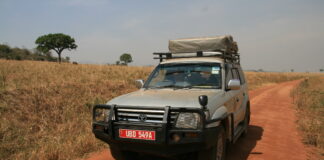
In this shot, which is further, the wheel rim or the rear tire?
the wheel rim

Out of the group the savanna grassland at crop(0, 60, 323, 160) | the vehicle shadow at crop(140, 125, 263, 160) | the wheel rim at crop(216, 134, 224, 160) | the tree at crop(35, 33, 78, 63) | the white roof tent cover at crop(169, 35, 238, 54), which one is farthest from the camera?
the tree at crop(35, 33, 78, 63)

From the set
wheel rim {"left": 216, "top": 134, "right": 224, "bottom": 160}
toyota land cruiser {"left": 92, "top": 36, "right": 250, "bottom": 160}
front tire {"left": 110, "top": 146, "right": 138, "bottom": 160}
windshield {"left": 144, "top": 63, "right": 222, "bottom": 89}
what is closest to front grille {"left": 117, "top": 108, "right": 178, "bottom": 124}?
toyota land cruiser {"left": 92, "top": 36, "right": 250, "bottom": 160}

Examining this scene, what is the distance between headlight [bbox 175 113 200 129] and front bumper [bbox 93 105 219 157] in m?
0.10

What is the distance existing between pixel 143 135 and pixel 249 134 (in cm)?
443

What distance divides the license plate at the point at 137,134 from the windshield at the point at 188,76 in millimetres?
1562

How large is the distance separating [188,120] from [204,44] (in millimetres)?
3112

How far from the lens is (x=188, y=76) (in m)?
5.13

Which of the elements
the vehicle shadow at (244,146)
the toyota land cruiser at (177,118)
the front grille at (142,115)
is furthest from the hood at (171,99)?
the vehicle shadow at (244,146)

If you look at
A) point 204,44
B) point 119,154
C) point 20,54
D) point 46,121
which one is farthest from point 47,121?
point 20,54

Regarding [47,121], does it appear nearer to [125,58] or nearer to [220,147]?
[220,147]

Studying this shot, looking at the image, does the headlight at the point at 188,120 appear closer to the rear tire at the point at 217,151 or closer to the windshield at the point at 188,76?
the rear tire at the point at 217,151

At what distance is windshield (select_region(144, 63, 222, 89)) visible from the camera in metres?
4.94

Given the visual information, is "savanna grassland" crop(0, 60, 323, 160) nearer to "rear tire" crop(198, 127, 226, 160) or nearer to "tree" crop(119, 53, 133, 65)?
"rear tire" crop(198, 127, 226, 160)

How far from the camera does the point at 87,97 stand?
1009cm
